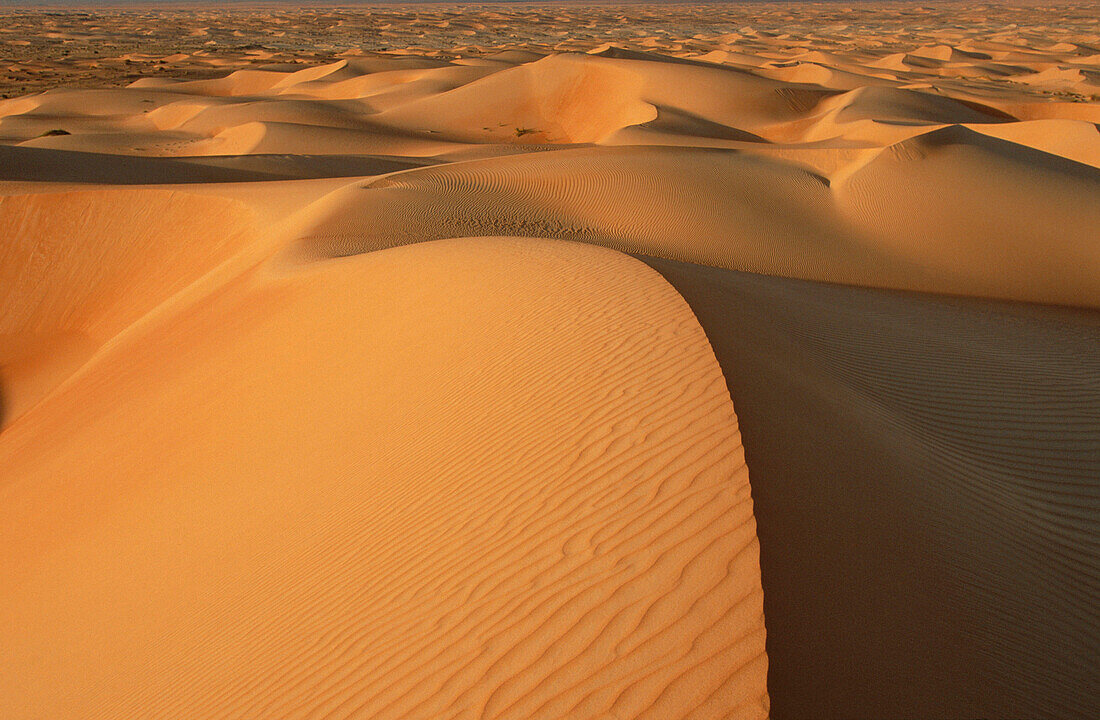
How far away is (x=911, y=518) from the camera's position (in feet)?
13.4

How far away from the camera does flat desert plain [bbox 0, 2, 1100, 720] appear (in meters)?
3.23

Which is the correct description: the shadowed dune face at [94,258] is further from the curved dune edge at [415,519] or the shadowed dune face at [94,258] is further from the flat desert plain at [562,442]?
the curved dune edge at [415,519]

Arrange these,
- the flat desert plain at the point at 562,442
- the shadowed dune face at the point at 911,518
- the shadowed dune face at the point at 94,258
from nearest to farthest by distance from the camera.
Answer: the shadowed dune face at the point at 911,518 < the flat desert plain at the point at 562,442 < the shadowed dune face at the point at 94,258

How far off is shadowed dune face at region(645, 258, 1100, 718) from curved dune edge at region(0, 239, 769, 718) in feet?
0.83

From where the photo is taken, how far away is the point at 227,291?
10.4m

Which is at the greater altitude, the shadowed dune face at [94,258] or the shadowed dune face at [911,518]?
the shadowed dune face at [911,518]

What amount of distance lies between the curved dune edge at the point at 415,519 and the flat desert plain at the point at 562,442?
2 cm

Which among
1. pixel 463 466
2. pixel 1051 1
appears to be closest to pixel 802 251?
pixel 463 466

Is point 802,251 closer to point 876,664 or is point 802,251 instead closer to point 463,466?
point 463,466

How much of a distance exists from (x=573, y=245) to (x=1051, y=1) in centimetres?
20891

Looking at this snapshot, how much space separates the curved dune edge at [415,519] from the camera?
312 centimetres

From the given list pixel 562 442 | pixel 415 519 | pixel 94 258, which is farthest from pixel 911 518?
pixel 94 258

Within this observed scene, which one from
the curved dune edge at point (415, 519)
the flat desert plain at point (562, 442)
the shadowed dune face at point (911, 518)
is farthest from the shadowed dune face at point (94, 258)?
the shadowed dune face at point (911, 518)

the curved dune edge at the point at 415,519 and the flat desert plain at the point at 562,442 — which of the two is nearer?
the curved dune edge at the point at 415,519
